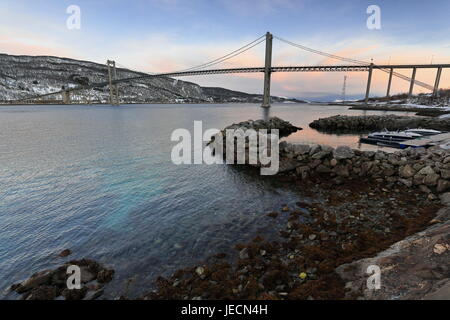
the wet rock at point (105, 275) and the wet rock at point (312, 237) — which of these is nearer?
the wet rock at point (105, 275)

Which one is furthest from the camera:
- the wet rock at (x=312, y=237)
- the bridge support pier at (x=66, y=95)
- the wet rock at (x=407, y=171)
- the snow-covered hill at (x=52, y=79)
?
the snow-covered hill at (x=52, y=79)

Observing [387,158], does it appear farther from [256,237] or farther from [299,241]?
[256,237]

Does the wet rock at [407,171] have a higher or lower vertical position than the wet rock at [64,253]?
higher

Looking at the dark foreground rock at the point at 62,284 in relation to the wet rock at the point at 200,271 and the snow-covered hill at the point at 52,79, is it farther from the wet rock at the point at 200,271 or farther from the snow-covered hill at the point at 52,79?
the snow-covered hill at the point at 52,79

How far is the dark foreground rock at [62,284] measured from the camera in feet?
16.4

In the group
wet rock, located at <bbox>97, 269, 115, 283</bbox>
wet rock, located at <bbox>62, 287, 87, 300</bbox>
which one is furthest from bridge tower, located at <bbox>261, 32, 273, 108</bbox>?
wet rock, located at <bbox>62, 287, 87, 300</bbox>

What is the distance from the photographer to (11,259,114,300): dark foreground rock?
16.4 feet

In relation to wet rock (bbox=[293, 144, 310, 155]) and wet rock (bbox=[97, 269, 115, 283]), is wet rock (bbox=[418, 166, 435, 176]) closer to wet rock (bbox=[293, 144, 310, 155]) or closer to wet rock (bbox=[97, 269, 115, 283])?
wet rock (bbox=[293, 144, 310, 155])

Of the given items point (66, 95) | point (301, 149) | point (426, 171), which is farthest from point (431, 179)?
point (66, 95)

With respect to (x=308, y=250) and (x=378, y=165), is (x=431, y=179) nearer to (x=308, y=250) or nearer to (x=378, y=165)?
(x=378, y=165)

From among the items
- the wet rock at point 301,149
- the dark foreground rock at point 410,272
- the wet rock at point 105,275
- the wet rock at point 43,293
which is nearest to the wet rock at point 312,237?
the dark foreground rock at point 410,272

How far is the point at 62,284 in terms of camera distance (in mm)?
5344
